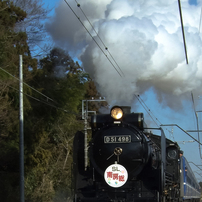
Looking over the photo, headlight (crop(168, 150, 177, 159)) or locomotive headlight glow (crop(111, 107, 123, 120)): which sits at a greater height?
locomotive headlight glow (crop(111, 107, 123, 120))

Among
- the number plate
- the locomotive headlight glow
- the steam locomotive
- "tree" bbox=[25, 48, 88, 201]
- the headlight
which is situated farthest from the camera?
"tree" bbox=[25, 48, 88, 201]

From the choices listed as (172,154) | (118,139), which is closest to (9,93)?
(172,154)

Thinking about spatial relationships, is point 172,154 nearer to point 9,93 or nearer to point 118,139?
point 118,139

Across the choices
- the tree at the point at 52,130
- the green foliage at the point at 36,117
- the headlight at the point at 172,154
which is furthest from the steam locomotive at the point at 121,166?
the tree at the point at 52,130

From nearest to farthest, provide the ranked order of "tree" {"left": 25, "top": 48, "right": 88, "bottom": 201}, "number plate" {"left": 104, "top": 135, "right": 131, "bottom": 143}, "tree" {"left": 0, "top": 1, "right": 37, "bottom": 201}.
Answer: "number plate" {"left": 104, "top": 135, "right": 131, "bottom": 143}
"tree" {"left": 0, "top": 1, "right": 37, "bottom": 201}
"tree" {"left": 25, "top": 48, "right": 88, "bottom": 201}

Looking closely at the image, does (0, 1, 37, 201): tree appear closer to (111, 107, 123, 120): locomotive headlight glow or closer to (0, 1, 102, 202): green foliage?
(0, 1, 102, 202): green foliage

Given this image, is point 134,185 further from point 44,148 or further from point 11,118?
point 44,148

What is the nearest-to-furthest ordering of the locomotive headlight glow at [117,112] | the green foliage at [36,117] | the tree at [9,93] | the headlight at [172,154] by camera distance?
the locomotive headlight glow at [117,112], the headlight at [172,154], the tree at [9,93], the green foliage at [36,117]

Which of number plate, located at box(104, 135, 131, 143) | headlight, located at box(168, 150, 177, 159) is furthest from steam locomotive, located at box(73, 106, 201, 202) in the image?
headlight, located at box(168, 150, 177, 159)

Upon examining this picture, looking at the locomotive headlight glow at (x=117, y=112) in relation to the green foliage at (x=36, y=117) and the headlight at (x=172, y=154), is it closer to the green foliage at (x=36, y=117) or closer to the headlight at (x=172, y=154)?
the headlight at (x=172, y=154)

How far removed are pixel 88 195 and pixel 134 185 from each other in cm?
99

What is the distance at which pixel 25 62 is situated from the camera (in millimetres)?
20203

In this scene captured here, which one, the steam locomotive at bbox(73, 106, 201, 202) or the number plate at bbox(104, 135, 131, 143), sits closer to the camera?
the steam locomotive at bbox(73, 106, 201, 202)

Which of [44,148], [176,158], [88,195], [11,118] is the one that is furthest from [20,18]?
[88,195]
